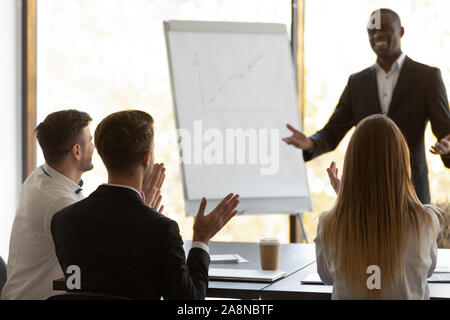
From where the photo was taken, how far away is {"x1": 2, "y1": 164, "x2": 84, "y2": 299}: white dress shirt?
7.07 ft

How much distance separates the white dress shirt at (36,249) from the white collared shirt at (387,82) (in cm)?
214

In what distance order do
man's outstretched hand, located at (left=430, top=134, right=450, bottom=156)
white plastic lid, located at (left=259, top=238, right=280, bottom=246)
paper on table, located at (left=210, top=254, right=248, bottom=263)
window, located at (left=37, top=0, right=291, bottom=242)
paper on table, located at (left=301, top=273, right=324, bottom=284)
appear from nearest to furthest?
paper on table, located at (left=301, top=273, right=324, bottom=284) < white plastic lid, located at (left=259, top=238, right=280, bottom=246) < paper on table, located at (left=210, top=254, right=248, bottom=263) < man's outstretched hand, located at (left=430, top=134, right=450, bottom=156) < window, located at (left=37, top=0, right=291, bottom=242)

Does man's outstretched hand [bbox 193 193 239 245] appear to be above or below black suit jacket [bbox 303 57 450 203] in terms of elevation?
below

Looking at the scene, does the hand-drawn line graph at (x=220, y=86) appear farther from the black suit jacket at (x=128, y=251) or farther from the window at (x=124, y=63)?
the black suit jacket at (x=128, y=251)

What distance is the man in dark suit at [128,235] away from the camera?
1.64 m

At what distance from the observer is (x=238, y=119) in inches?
174

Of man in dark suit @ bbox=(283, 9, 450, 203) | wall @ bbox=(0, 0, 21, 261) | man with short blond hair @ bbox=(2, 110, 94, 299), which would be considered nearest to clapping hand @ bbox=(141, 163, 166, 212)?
man with short blond hair @ bbox=(2, 110, 94, 299)

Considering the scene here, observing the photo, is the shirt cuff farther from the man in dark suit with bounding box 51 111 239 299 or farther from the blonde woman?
the blonde woman

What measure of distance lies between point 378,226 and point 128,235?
69cm

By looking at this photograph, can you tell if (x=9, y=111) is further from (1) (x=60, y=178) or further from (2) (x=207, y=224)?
(2) (x=207, y=224)

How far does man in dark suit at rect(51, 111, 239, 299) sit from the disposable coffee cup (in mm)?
458

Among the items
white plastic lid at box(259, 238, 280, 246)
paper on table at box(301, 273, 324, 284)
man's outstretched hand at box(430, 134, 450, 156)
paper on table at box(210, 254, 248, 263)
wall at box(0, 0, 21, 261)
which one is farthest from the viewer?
wall at box(0, 0, 21, 261)

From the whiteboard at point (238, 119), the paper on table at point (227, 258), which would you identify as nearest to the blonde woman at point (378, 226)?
the paper on table at point (227, 258)

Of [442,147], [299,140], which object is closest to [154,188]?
[299,140]
